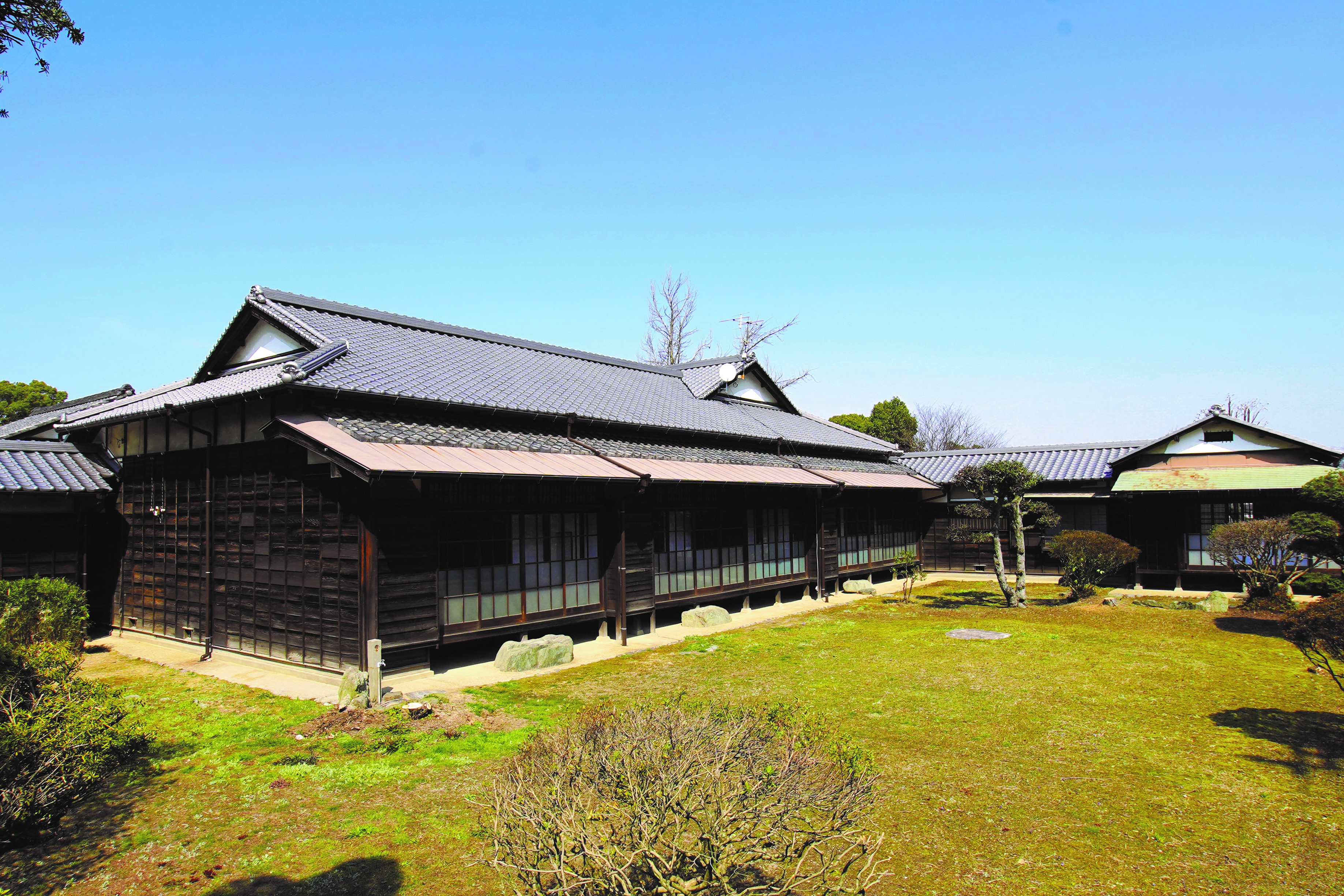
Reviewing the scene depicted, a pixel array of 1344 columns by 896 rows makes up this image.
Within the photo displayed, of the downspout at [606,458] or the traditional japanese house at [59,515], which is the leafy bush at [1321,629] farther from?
the traditional japanese house at [59,515]

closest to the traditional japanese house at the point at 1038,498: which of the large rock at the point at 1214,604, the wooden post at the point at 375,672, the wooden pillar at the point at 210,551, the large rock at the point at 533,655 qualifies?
the large rock at the point at 1214,604

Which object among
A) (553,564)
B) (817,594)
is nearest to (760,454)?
(817,594)

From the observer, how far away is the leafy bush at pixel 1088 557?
17.1m

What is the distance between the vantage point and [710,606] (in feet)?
48.4

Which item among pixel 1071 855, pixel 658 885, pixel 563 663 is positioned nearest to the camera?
pixel 658 885

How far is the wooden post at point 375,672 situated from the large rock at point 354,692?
0.05m

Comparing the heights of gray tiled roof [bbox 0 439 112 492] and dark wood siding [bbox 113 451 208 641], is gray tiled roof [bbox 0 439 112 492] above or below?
above

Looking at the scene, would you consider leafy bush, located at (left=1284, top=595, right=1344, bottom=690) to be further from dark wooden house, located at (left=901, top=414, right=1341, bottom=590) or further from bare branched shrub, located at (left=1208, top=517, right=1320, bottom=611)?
dark wooden house, located at (left=901, top=414, right=1341, bottom=590)

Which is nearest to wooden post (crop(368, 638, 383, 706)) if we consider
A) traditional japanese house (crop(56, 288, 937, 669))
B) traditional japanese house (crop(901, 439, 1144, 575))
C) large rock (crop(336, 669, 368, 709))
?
large rock (crop(336, 669, 368, 709))

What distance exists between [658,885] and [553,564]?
9398 mm

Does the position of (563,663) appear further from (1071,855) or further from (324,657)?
(1071,855)

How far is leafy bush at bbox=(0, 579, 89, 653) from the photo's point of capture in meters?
9.05

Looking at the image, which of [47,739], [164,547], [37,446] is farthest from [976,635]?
[37,446]

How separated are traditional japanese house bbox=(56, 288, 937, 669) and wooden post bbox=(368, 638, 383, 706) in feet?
1.14
